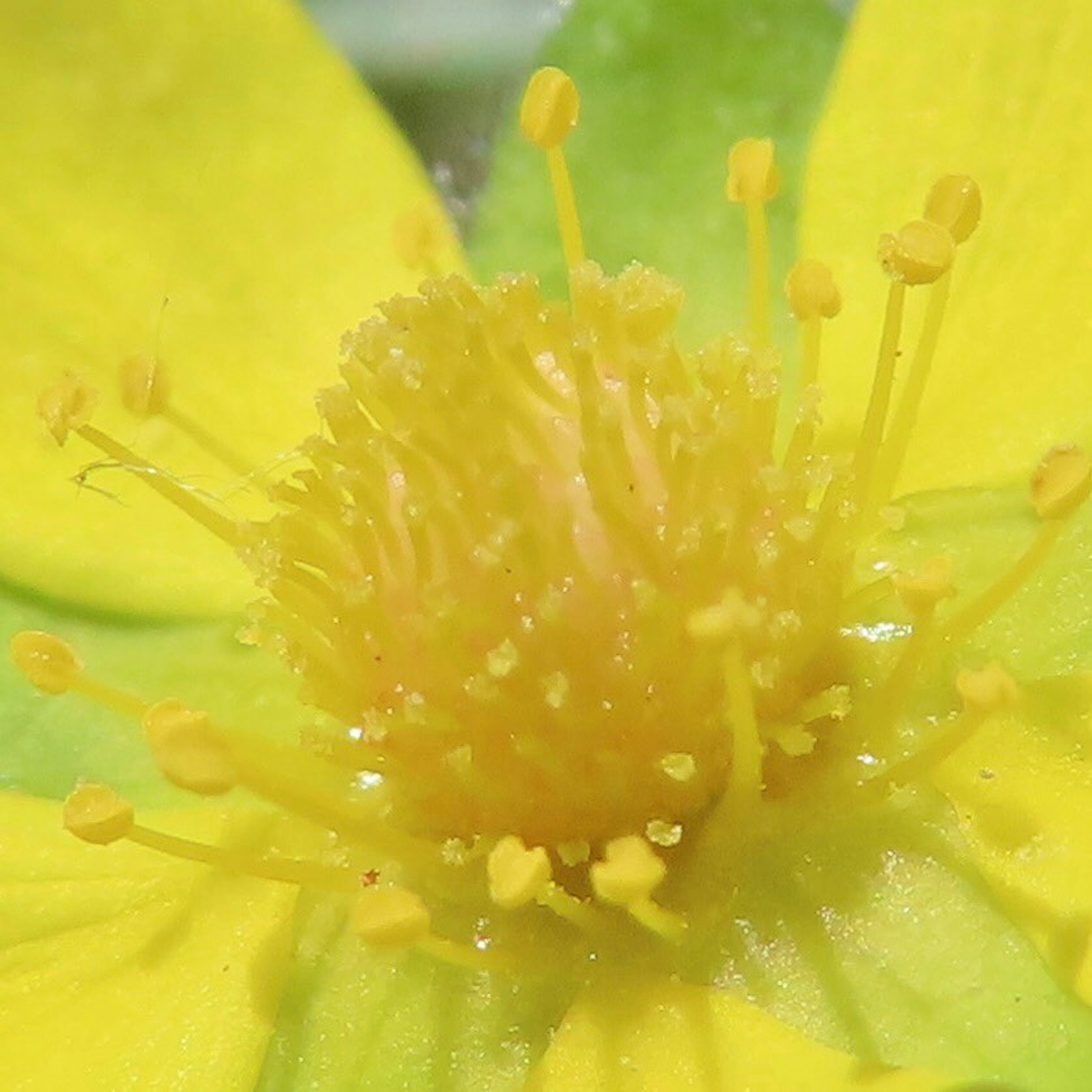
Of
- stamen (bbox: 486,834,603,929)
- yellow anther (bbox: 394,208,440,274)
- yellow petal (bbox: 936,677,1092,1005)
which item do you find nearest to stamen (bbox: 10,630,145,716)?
stamen (bbox: 486,834,603,929)

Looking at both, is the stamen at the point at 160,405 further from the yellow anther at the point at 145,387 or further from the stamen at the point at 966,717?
the stamen at the point at 966,717

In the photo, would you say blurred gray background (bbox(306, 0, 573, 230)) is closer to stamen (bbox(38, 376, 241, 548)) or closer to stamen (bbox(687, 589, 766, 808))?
stamen (bbox(38, 376, 241, 548))

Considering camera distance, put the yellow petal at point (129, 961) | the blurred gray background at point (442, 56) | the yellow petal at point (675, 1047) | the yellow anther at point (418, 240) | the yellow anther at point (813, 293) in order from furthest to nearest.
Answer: the blurred gray background at point (442, 56), the yellow anther at point (418, 240), the yellow anther at point (813, 293), the yellow petal at point (129, 961), the yellow petal at point (675, 1047)

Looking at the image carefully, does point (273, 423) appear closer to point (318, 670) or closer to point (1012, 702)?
point (318, 670)

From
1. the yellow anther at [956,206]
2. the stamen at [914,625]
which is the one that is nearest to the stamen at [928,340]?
the yellow anther at [956,206]

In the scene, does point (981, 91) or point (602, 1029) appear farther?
point (981, 91)

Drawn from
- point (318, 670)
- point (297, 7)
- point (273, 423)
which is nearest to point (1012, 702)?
point (318, 670)
